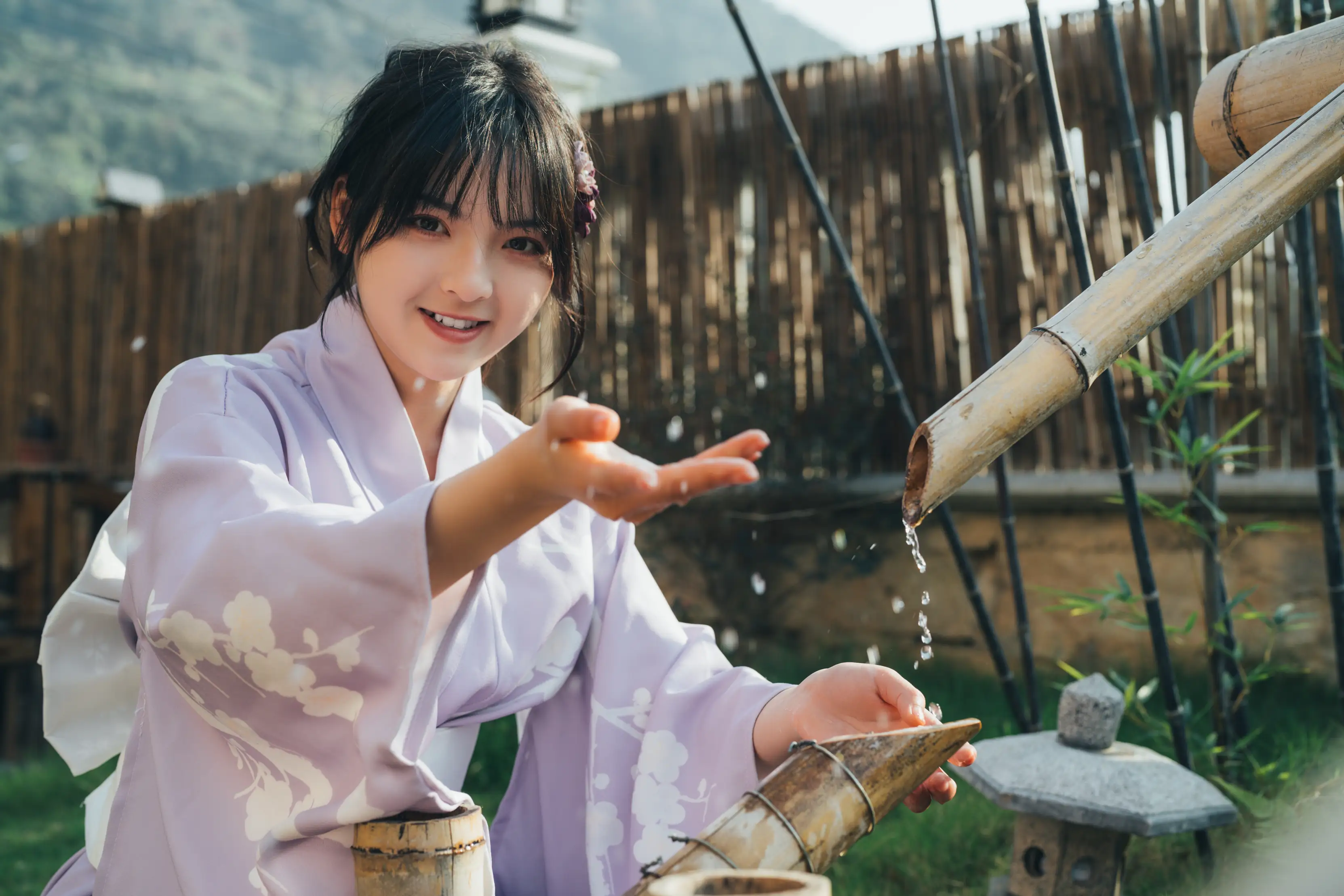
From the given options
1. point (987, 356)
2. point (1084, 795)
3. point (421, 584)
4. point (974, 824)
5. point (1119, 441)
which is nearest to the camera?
point (421, 584)

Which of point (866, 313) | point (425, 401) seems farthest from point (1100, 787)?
point (425, 401)

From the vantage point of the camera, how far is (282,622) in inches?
43.4

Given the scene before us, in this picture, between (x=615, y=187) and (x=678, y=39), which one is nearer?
(x=615, y=187)

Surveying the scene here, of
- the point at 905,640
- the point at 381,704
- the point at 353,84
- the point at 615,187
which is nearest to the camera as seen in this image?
the point at 381,704

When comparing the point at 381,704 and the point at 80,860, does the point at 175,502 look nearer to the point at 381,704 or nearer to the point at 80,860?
the point at 381,704

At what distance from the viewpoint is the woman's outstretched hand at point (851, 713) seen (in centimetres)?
135

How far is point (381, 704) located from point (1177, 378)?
191cm

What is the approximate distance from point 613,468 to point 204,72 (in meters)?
51.1

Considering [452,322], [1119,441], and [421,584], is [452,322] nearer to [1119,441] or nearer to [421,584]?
[421,584]

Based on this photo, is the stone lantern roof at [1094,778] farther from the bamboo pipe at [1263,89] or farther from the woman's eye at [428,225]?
the woman's eye at [428,225]

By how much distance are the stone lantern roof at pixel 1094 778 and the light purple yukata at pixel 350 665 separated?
28.8 inches

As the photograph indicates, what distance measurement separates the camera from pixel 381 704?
1.14 meters

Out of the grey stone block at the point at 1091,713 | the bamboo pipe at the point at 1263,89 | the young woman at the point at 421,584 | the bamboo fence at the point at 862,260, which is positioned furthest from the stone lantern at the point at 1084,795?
the bamboo fence at the point at 862,260

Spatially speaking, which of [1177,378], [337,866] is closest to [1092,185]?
[1177,378]
